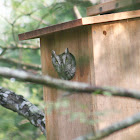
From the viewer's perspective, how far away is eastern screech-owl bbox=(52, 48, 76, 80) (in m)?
2.19

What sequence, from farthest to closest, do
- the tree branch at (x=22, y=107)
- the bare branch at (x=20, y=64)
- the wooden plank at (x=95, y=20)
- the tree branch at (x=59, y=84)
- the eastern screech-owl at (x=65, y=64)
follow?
1. the bare branch at (x=20, y=64)
2. the tree branch at (x=22, y=107)
3. the eastern screech-owl at (x=65, y=64)
4. the wooden plank at (x=95, y=20)
5. the tree branch at (x=59, y=84)

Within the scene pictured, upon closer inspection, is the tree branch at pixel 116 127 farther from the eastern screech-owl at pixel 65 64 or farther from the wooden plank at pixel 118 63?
the eastern screech-owl at pixel 65 64

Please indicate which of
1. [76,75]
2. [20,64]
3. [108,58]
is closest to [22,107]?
[76,75]

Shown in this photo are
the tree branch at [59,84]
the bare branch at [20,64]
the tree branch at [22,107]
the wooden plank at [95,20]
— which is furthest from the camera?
the bare branch at [20,64]

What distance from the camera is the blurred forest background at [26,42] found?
9.08ft

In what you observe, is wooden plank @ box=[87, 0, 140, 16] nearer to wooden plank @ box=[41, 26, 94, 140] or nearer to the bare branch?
wooden plank @ box=[41, 26, 94, 140]

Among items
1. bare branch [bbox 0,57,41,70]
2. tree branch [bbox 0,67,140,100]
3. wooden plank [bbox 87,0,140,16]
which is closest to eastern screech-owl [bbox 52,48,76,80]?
wooden plank [bbox 87,0,140,16]

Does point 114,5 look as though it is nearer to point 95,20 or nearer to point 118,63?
point 95,20

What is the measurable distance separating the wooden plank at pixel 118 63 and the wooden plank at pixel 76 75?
0.06 metres

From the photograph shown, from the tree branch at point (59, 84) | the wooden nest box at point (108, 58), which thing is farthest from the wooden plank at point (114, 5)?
the tree branch at point (59, 84)

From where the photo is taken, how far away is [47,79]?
887mm

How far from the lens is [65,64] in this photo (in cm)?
219

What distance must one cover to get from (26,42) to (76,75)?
2.28 metres

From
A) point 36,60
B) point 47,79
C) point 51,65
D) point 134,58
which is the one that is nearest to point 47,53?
point 51,65
